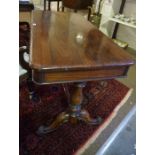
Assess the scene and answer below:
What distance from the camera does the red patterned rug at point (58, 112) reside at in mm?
1257

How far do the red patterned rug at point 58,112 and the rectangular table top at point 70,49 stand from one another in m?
0.63

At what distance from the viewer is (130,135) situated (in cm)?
82

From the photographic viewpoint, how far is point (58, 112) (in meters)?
1.53

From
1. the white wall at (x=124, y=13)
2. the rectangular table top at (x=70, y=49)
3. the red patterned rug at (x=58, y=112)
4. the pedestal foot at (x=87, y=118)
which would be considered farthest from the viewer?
the white wall at (x=124, y=13)

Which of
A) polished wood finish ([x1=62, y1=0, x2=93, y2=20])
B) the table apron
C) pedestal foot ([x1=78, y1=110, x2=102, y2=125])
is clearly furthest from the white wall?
the table apron

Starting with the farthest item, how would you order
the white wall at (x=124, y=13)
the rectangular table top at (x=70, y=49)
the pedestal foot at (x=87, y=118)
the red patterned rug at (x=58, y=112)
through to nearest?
the white wall at (x=124, y=13)
the pedestal foot at (x=87, y=118)
the red patterned rug at (x=58, y=112)
the rectangular table top at (x=70, y=49)

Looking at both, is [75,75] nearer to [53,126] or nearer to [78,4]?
[53,126]

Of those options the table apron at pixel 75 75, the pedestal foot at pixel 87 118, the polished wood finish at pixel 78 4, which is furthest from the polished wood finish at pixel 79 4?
the table apron at pixel 75 75

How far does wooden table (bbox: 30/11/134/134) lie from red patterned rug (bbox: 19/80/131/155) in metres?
0.07

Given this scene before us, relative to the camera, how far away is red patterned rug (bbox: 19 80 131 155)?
126 centimetres

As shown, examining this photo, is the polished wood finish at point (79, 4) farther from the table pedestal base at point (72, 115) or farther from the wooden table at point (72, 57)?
the table pedestal base at point (72, 115)

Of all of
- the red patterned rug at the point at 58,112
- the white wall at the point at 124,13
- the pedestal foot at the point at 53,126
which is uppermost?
the white wall at the point at 124,13

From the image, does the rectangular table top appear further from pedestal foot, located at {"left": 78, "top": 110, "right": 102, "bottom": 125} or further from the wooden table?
pedestal foot, located at {"left": 78, "top": 110, "right": 102, "bottom": 125}
